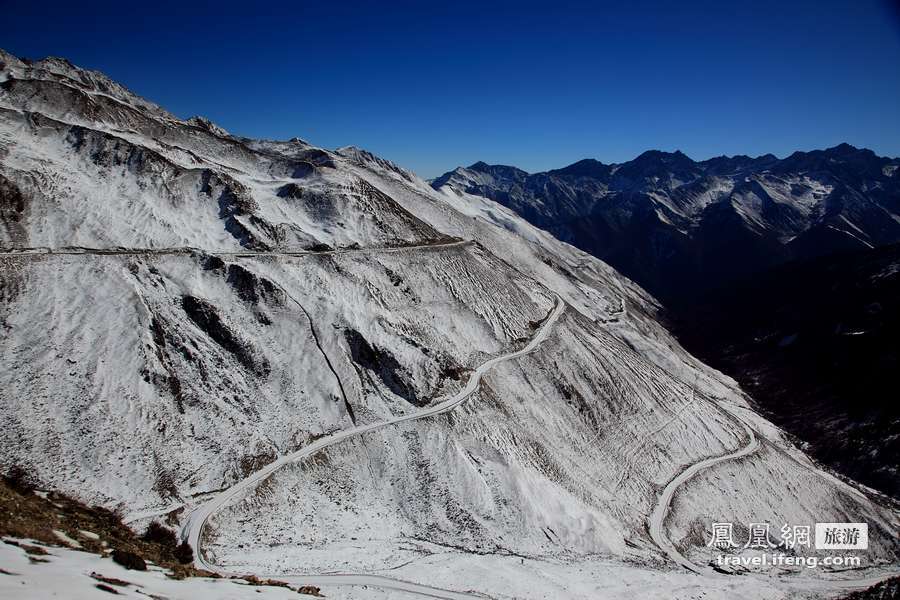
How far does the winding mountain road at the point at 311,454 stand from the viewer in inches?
1344

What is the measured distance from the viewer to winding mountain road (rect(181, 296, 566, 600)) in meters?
34.1

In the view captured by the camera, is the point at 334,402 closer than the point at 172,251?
Yes

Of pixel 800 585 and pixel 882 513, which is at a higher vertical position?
pixel 882 513

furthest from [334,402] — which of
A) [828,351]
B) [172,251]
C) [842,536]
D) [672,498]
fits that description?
[828,351]

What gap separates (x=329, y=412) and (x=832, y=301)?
166304 millimetres

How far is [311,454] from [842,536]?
214 ft

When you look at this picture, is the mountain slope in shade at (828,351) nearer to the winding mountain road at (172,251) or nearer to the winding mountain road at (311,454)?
the winding mountain road at (311,454)

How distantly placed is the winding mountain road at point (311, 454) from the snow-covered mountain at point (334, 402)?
1.00 ft

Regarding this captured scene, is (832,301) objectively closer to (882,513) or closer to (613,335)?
(613,335)

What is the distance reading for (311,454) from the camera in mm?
48250

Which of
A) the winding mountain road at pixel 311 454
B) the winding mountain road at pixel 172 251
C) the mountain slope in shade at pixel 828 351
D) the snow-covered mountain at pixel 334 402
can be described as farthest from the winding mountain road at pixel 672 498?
the winding mountain road at pixel 172 251

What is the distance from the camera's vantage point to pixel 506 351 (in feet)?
235

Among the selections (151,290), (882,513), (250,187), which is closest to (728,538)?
(882,513)

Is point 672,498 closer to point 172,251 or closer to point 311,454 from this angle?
point 311,454
